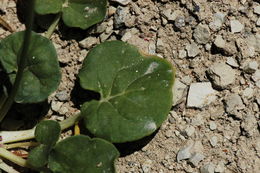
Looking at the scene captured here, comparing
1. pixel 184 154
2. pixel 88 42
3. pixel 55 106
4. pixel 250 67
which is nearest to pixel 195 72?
pixel 250 67

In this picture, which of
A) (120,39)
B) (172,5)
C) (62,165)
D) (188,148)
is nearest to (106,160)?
(62,165)

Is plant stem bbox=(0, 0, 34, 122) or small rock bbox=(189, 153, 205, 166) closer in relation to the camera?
plant stem bbox=(0, 0, 34, 122)

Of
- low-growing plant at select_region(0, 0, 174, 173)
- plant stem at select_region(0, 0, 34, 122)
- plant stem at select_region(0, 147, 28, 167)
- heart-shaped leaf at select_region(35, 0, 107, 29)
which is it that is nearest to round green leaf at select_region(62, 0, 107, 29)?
heart-shaped leaf at select_region(35, 0, 107, 29)

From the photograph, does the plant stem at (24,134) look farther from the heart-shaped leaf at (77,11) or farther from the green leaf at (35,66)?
the heart-shaped leaf at (77,11)

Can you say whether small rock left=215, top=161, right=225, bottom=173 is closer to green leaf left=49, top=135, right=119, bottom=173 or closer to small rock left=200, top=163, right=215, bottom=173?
small rock left=200, top=163, right=215, bottom=173

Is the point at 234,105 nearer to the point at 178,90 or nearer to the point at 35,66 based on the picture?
the point at 178,90

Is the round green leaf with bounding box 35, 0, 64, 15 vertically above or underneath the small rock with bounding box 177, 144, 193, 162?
above

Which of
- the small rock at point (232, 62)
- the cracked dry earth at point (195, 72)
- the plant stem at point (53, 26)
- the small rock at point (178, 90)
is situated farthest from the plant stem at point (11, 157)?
the small rock at point (232, 62)
